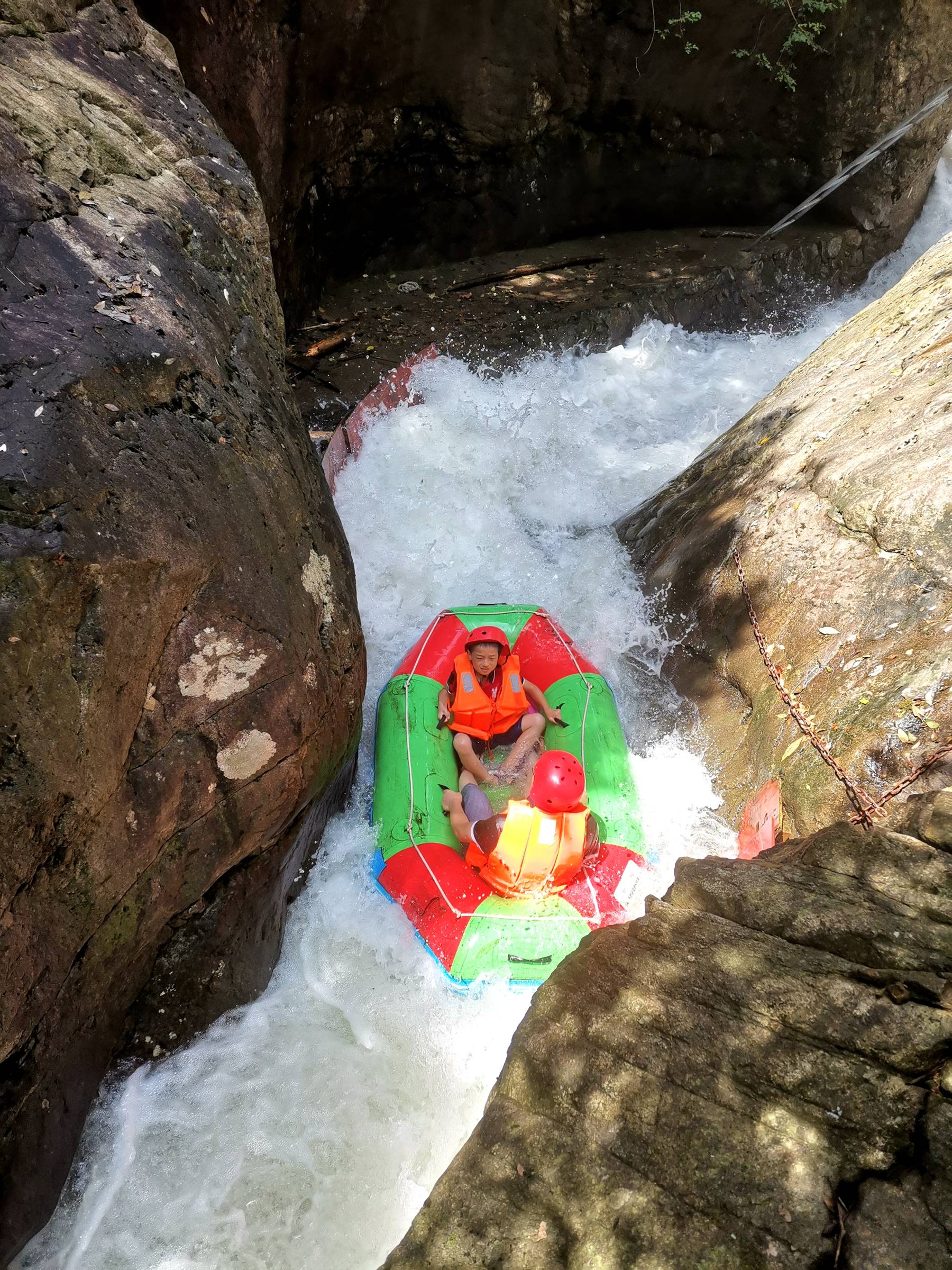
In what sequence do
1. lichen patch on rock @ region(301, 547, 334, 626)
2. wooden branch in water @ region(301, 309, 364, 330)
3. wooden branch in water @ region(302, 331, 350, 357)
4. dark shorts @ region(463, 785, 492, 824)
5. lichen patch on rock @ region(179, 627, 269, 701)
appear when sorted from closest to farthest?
lichen patch on rock @ region(179, 627, 269, 701)
lichen patch on rock @ region(301, 547, 334, 626)
dark shorts @ region(463, 785, 492, 824)
wooden branch in water @ region(302, 331, 350, 357)
wooden branch in water @ region(301, 309, 364, 330)

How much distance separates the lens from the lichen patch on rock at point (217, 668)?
2.84m

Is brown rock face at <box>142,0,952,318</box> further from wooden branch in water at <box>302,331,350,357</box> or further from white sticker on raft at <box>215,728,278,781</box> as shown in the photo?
white sticker on raft at <box>215,728,278,781</box>

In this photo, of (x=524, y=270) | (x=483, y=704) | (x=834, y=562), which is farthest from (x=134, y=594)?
(x=524, y=270)

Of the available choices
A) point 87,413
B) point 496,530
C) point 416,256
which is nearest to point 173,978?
point 87,413

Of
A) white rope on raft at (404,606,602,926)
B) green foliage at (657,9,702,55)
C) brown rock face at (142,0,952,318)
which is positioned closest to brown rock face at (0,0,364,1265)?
white rope on raft at (404,606,602,926)

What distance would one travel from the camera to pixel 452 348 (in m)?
7.12

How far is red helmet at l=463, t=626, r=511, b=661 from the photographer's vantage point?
15.0 feet

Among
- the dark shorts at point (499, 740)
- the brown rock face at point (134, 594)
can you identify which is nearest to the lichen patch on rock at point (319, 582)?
the brown rock face at point (134, 594)

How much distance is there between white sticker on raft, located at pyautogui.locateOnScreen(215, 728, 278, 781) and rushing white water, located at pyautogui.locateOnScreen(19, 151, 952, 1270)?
1.01 metres

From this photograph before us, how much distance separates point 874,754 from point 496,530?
133 inches

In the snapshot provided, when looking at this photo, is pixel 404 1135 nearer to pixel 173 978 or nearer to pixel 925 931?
pixel 173 978

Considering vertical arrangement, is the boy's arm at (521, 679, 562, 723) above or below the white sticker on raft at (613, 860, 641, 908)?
below

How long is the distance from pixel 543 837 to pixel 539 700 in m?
1.24

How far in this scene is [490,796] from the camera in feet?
14.7
